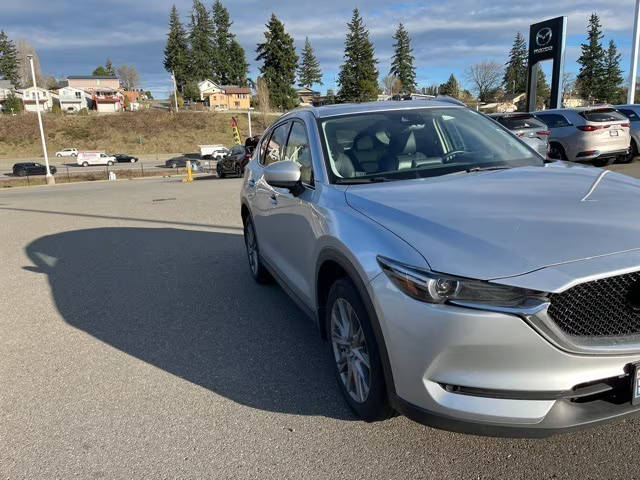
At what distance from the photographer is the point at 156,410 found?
10.4 feet

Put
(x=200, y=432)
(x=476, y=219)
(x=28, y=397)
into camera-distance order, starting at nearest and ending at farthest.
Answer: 1. (x=476, y=219)
2. (x=200, y=432)
3. (x=28, y=397)

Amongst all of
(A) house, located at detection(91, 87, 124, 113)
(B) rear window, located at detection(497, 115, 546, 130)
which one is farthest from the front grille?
(A) house, located at detection(91, 87, 124, 113)

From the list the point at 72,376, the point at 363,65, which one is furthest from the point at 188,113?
the point at 72,376

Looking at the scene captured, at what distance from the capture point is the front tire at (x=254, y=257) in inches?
213

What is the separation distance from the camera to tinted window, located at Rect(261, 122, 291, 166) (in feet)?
15.2

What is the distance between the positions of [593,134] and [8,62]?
434 ft

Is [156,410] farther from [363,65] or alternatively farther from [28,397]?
[363,65]

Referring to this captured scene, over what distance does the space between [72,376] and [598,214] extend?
3.48 metres

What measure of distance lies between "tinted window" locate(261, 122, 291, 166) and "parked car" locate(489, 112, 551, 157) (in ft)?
29.6

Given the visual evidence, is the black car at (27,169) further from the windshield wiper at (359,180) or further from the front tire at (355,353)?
the front tire at (355,353)

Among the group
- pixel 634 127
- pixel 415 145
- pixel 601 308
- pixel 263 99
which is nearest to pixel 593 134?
pixel 634 127

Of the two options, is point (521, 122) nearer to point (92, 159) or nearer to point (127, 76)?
point (92, 159)

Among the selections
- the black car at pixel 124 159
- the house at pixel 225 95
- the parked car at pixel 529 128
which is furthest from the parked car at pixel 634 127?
the house at pixel 225 95

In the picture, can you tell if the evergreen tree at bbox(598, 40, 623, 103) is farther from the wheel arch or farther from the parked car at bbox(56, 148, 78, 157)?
the wheel arch
